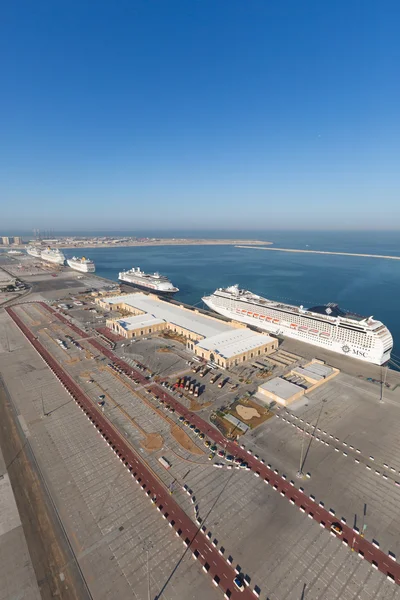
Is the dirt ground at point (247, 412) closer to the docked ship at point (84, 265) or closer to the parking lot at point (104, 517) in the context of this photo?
the parking lot at point (104, 517)

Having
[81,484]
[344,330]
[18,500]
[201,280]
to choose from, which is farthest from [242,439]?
[201,280]

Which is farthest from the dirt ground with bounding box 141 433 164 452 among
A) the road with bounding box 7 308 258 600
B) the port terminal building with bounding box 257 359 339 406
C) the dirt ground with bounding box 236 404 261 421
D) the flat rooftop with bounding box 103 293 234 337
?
the flat rooftop with bounding box 103 293 234 337

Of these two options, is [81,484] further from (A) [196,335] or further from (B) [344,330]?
(B) [344,330]

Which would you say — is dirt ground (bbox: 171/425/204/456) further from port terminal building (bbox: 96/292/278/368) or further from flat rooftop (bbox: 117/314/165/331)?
flat rooftop (bbox: 117/314/165/331)

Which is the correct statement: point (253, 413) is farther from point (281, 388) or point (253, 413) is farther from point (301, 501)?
point (301, 501)

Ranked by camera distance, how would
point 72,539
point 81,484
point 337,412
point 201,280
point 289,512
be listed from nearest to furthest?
point 72,539
point 289,512
point 81,484
point 337,412
point 201,280

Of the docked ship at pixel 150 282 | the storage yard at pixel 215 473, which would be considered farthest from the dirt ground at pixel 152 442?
the docked ship at pixel 150 282
